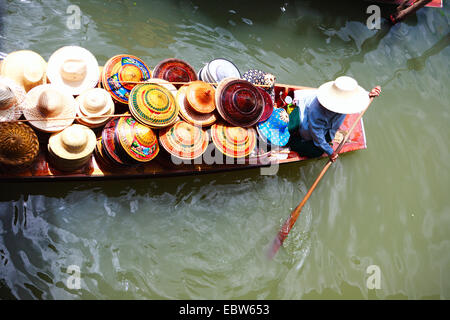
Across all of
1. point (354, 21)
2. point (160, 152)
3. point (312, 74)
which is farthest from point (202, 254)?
point (354, 21)

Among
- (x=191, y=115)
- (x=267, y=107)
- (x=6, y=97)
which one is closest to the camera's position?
(x=6, y=97)

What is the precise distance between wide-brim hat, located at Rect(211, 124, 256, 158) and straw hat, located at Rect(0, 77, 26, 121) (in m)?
1.88

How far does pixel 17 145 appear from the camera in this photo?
3064 millimetres

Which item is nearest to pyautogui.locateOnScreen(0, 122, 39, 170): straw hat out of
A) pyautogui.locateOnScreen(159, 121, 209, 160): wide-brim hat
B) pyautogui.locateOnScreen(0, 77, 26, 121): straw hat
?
pyautogui.locateOnScreen(0, 77, 26, 121): straw hat

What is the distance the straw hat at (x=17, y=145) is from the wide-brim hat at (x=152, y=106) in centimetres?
96

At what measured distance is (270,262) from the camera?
4.30 meters

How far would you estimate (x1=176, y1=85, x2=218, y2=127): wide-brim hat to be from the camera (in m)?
3.70

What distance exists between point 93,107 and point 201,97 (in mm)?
1108

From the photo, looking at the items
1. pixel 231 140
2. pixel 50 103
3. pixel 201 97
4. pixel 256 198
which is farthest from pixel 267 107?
pixel 50 103

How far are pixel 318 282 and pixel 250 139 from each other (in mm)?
2125

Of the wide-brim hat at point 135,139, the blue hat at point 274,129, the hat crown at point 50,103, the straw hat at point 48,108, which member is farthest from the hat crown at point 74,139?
the blue hat at point 274,129

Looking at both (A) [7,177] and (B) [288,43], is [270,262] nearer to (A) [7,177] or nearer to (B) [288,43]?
(A) [7,177]

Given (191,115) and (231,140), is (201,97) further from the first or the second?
(231,140)

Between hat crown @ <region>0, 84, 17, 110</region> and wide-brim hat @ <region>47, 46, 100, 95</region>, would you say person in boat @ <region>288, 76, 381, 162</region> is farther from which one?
hat crown @ <region>0, 84, 17, 110</region>
